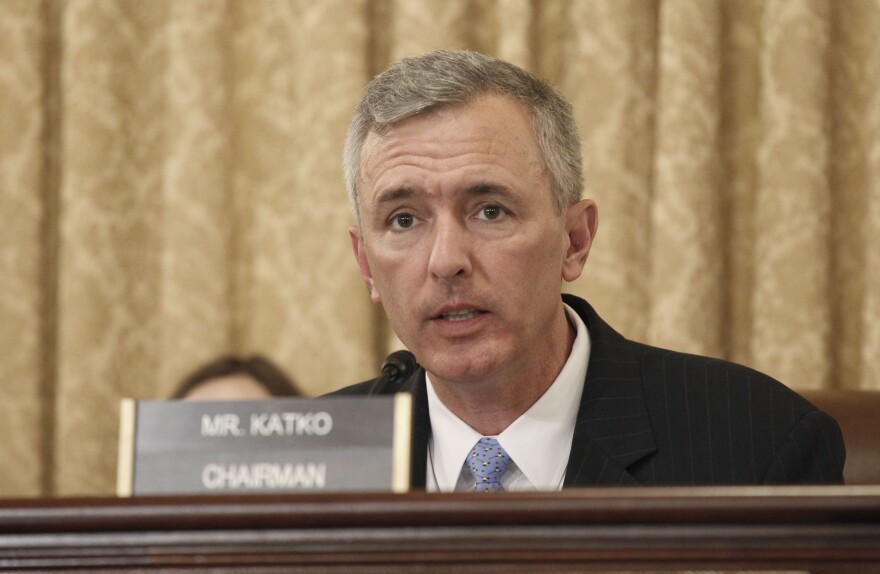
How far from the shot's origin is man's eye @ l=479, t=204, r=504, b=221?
1750mm

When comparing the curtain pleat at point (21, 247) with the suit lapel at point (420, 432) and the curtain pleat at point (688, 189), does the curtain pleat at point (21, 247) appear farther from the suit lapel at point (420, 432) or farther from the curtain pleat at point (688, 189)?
the curtain pleat at point (688, 189)

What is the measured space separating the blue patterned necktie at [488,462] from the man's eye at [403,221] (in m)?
0.38

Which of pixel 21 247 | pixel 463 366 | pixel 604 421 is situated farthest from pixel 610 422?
pixel 21 247

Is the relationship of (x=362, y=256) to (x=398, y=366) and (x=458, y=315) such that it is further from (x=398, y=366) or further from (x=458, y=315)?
(x=398, y=366)

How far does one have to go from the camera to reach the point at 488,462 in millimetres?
1770

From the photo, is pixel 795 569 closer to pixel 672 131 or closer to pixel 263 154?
pixel 672 131

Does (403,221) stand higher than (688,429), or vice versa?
(403,221)

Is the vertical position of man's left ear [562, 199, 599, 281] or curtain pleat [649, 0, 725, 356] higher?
curtain pleat [649, 0, 725, 356]

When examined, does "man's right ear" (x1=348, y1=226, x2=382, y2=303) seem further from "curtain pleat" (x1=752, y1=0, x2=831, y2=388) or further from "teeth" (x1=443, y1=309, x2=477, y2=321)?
"curtain pleat" (x1=752, y1=0, x2=831, y2=388)

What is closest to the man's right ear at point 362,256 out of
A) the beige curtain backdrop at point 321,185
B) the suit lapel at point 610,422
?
the suit lapel at point 610,422

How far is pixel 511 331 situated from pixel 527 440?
8.3 inches

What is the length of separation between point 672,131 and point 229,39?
125cm

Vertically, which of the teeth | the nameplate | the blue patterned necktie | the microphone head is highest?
the teeth

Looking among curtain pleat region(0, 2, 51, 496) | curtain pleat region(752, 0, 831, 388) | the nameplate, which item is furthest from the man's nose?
curtain pleat region(0, 2, 51, 496)
